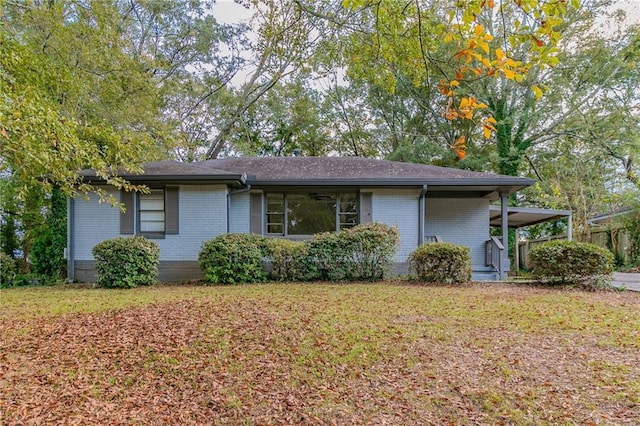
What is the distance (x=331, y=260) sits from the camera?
9836 mm

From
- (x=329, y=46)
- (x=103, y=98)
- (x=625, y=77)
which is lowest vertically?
(x=329, y=46)

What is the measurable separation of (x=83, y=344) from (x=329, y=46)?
599cm

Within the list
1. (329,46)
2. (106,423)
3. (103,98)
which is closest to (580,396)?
(106,423)

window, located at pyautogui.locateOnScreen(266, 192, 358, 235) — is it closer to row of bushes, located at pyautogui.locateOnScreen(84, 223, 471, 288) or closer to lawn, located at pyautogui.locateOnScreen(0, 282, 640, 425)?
row of bushes, located at pyautogui.locateOnScreen(84, 223, 471, 288)

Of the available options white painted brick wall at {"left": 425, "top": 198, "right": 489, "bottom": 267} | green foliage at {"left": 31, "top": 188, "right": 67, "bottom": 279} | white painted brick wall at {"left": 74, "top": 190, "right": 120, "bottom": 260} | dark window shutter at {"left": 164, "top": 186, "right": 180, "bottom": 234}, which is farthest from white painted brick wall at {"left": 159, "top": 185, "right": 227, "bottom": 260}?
white painted brick wall at {"left": 425, "top": 198, "right": 489, "bottom": 267}

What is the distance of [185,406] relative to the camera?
3104 mm

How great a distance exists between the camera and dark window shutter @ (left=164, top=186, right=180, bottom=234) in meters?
10.8

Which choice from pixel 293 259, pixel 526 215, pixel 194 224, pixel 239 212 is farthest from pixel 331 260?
pixel 526 215

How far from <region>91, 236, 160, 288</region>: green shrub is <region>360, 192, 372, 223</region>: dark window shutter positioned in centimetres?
594

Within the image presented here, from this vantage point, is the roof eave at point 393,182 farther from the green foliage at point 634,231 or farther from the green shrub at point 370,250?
the green foliage at point 634,231

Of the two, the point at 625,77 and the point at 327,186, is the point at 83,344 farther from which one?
the point at 625,77

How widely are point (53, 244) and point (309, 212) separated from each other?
298 inches

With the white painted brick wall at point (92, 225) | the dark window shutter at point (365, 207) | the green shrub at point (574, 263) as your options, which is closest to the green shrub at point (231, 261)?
the white painted brick wall at point (92, 225)

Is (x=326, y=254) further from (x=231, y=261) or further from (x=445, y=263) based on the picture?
(x=445, y=263)
